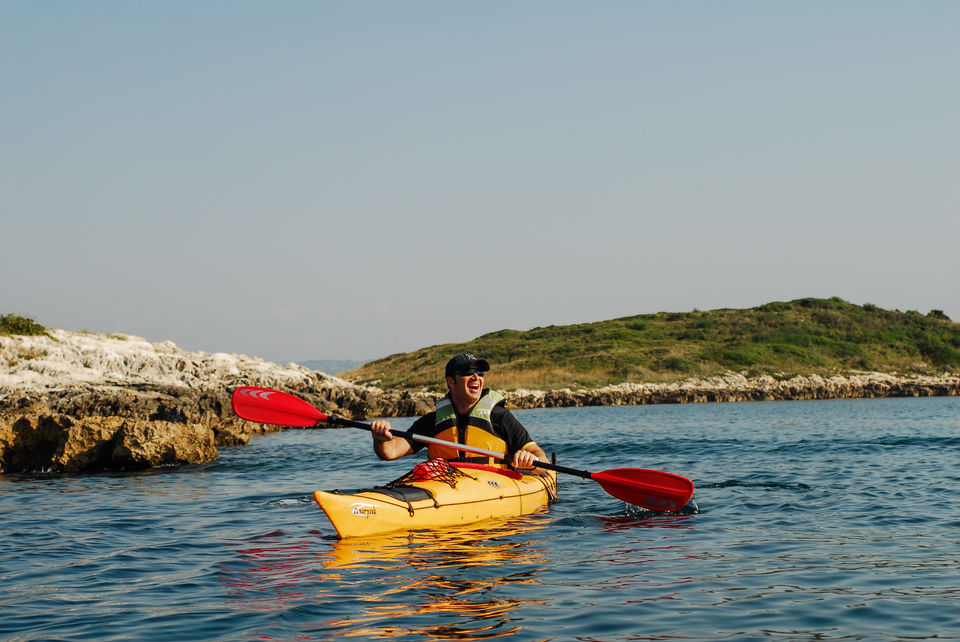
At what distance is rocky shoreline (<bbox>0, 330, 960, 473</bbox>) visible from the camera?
14.0 m

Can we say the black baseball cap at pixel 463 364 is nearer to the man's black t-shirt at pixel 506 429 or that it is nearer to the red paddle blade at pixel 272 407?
the man's black t-shirt at pixel 506 429

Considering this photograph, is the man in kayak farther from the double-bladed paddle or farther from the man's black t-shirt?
the double-bladed paddle

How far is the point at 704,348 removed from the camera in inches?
2185

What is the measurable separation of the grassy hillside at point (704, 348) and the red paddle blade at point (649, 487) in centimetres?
3503

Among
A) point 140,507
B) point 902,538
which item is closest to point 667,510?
point 902,538

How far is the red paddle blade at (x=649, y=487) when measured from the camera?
29.0 feet

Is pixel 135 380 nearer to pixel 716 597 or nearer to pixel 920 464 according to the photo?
pixel 920 464

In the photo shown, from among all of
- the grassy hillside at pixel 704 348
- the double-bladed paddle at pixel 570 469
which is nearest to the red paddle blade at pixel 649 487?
the double-bladed paddle at pixel 570 469

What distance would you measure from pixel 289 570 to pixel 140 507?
4261 mm

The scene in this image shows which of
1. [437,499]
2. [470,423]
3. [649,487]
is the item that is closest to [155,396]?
[470,423]

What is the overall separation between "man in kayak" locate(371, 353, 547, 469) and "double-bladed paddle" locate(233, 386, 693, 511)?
0.18 meters

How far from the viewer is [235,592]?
5746 millimetres

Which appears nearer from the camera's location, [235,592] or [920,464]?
[235,592]

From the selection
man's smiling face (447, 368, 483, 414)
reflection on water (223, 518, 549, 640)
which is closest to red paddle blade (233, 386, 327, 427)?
man's smiling face (447, 368, 483, 414)
